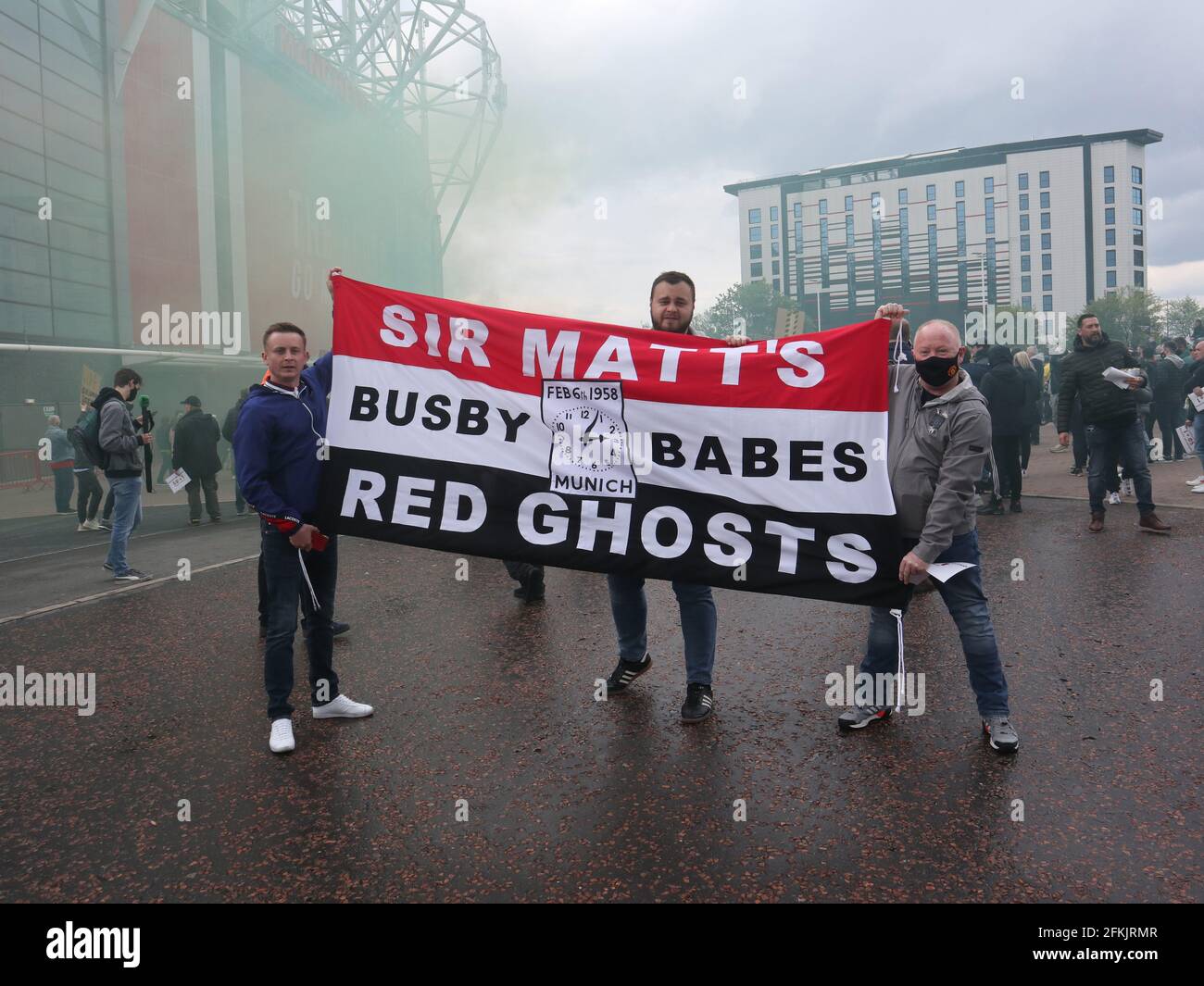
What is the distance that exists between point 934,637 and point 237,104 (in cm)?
3512

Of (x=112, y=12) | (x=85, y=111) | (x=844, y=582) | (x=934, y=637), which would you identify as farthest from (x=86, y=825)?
(x=112, y=12)

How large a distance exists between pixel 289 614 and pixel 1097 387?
7780 mm

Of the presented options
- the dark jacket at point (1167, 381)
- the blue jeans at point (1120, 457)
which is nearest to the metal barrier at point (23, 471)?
the blue jeans at point (1120, 457)

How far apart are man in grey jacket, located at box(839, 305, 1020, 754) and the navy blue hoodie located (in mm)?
2683

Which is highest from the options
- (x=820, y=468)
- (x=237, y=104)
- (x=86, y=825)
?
(x=237, y=104)

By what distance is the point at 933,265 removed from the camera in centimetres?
7475

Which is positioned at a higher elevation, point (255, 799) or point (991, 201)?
point (991, 201)

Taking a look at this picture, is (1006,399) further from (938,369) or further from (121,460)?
(121,460)

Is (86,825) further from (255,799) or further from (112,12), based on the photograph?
(112,12)

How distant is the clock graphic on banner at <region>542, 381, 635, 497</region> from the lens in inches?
167

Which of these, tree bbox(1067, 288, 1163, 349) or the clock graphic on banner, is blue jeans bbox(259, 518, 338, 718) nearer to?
the clock graphic on banner

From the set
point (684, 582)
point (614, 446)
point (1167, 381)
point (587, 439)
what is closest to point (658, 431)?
point (614, 446)

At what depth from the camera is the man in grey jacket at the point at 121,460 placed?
334 inches

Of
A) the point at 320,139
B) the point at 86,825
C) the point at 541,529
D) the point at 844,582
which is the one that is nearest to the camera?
the point at 86,825
